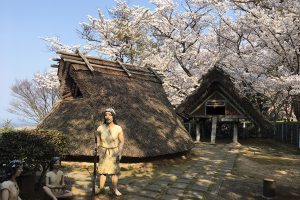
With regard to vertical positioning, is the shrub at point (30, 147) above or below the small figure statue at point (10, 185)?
above

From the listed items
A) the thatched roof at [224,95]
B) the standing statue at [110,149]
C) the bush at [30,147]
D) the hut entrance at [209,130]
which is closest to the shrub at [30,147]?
the bush at [30,147]

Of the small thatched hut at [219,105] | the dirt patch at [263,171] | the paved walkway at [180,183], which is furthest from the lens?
the small thatched hut at [219,105]

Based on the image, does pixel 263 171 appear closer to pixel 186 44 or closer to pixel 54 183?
pixel 54 183

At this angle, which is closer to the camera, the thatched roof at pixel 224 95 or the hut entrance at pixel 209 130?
the thatched roof at pixel 224 95

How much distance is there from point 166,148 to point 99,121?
2591 millimetres

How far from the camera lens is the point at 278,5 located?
18.4 meters

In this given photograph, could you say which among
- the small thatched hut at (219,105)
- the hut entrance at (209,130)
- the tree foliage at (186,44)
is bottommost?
the hut entrance at (209,130)

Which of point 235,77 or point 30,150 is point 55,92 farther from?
point 30,150

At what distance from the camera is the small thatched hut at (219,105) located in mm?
19422

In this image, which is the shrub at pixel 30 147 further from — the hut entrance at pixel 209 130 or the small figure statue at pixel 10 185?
the hut entrance at pixel 209 130

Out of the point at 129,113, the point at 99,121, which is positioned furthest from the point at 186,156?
the point at 99,121

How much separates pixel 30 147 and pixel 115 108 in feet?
18.3

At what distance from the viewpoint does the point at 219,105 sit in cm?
2067

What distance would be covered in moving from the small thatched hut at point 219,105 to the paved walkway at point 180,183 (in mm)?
6252
